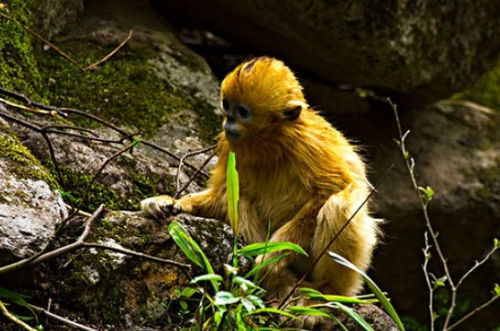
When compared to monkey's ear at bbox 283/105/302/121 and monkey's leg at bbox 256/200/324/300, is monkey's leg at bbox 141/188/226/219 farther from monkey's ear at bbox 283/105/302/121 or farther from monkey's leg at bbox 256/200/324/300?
monkey's ear at bbox 283/105/302/121

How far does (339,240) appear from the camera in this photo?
4.41 metres

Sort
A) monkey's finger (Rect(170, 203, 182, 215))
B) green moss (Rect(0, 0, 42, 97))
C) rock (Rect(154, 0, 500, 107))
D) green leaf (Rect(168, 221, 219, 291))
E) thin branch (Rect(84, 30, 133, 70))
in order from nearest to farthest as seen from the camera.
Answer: green leaf (Rect(168, 221, 219, 291))
monkey's finger (Rect(170, 203, 182, 215))
green moss (Rect(0, 0, 42, 97))
thin branch (Rect(84, 30, 133, 70))
rock (Rect(154, 0, 500, 107))

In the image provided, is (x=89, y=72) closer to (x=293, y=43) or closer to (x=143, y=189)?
(x=143, y=189)

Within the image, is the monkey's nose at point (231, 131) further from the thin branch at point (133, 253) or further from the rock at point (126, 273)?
the thin branch at point (133, 253)

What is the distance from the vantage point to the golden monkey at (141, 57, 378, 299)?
14.6ft

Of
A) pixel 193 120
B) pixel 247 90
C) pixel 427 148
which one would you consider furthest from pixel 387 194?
pixel 247 90

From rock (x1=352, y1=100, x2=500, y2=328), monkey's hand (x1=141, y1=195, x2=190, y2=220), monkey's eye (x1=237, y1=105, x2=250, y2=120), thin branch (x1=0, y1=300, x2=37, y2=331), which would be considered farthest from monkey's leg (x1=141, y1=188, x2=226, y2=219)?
rock (x1=352, y1=100, x2=500, y2=328)

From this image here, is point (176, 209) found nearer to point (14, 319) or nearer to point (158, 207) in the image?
point (158, 207)

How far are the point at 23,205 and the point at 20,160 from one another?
0.41m

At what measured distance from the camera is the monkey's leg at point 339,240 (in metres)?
4.41

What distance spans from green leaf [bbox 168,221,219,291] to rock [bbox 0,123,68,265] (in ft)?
1.71

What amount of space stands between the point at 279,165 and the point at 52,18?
2251 mm

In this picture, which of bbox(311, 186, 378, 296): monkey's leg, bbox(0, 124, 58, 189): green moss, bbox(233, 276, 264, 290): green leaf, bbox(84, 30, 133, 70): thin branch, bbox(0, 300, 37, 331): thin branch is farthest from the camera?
bbox(84, 30, 133, 70): thin branch

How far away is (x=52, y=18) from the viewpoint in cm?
605
